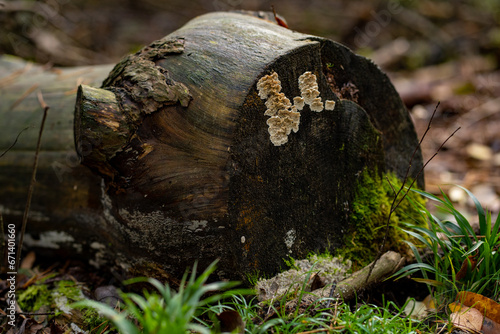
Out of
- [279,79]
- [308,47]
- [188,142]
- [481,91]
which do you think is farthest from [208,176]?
[481,91]

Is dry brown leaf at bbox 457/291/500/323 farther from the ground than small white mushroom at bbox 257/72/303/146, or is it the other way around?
small white mushroom at bbox 257/72/303/146

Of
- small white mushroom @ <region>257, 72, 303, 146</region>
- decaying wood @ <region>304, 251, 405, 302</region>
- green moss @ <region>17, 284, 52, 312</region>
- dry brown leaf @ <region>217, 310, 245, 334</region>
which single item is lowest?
green moss @ <region>17, 284, 52, 312</region>

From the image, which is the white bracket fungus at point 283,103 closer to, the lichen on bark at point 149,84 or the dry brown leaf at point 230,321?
the lichen on bark at point 149,84

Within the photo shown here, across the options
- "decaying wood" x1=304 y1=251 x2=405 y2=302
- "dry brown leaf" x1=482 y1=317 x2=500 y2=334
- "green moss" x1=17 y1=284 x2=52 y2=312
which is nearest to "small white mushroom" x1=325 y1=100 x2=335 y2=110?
"decaying wood" x1=304 y1=251 x2=405 y2=302

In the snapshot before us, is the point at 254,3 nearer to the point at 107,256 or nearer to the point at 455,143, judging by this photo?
the point at 455,143

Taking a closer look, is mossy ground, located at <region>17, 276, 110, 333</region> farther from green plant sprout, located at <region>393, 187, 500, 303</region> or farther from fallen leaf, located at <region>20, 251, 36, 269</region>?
green plant sprout, located at <region>393, 187, 500, 303</region>
